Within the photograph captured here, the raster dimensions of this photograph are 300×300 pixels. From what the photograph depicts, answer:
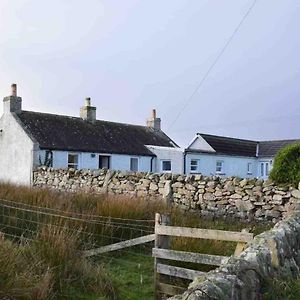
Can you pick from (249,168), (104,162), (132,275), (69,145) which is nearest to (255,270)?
(132,275)

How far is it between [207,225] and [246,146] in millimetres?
27277

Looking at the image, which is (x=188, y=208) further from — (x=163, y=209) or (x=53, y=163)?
(x=53, y=163)

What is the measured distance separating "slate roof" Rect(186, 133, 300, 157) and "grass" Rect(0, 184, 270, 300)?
721 inches

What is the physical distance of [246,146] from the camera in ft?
121

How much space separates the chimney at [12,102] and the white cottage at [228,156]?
1076 cm

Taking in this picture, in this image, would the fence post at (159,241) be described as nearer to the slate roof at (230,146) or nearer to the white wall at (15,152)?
the white wall at (15,152)

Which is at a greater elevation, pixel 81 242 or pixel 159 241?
pixel 159 241

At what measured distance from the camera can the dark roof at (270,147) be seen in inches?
1448

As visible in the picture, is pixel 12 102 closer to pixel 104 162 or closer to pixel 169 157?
pixel 104 162

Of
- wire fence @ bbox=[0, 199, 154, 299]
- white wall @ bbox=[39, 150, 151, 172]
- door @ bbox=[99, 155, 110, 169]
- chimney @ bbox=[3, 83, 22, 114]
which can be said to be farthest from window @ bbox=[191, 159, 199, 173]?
wire fence @ bbox=[0, 199, 154, 299]

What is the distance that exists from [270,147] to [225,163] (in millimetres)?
8396

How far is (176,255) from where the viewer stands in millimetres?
6453

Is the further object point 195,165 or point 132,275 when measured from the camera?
point 195,165

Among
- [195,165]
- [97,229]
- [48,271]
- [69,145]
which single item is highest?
[69,145]
